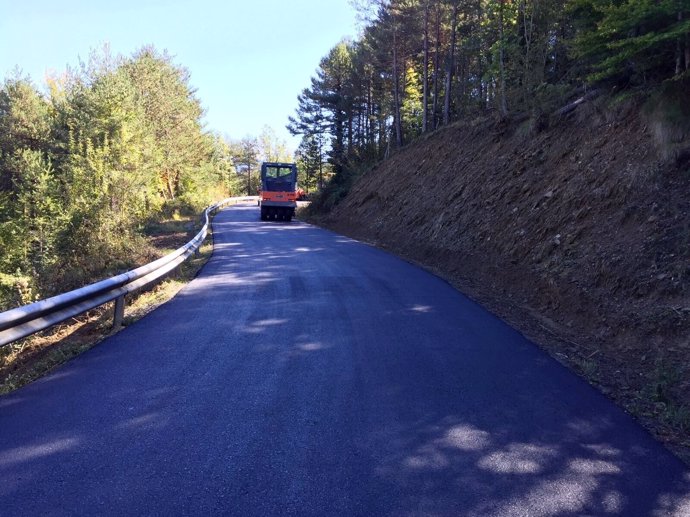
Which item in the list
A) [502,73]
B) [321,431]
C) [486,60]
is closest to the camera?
[321,431]

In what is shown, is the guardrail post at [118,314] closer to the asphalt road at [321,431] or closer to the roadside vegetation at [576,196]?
the asphalt road at [321,431]

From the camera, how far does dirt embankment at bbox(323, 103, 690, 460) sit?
6355 mm

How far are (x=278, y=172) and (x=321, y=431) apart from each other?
30581 mm

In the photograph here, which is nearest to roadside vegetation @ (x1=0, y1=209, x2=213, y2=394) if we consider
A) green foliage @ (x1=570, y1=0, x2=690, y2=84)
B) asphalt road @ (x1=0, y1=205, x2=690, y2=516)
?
asphalt road @ (x1=0, y1=205, x2=690, y2=516)

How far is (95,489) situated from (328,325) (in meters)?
4.31

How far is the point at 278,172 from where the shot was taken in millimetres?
33688

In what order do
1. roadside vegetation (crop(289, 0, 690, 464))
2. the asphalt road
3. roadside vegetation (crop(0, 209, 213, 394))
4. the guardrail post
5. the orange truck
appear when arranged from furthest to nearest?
the orange truck, the guardrail post, roadside vegetation (crop(289, 0, 690, 464)), roadside vegetation (crop(0, 209, 213, 394)), the asphalt road

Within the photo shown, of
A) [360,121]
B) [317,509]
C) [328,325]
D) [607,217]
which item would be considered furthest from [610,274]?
[360,121]

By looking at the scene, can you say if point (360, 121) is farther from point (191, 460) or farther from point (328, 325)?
point (191, 460)

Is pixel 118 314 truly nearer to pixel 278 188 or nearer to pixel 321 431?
pixel 321 431

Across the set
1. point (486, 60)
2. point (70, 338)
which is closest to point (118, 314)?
point (70, 338)

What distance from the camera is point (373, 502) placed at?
3.23m

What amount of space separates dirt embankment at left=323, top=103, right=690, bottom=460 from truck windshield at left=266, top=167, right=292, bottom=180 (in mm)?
15198

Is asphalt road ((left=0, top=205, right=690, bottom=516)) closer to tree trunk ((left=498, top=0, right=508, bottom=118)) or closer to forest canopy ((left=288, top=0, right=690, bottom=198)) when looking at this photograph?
forest canopy ((left=288, top=0, right=690, bottom=198))
